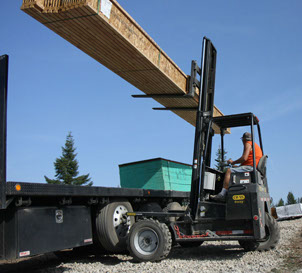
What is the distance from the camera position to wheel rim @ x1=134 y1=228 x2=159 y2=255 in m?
7.03

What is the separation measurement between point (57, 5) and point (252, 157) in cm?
434

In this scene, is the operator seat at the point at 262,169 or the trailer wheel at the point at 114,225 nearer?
the operator seat at the point at 262,169

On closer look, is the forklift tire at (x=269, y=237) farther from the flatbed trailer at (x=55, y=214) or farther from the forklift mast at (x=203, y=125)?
the flatbed trailer at (x=55, y=214)

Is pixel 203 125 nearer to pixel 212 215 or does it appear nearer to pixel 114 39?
pixel 212 215

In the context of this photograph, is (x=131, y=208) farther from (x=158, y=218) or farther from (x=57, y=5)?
(x=57, y=5)

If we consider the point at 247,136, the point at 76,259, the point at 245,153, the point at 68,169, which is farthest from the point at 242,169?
the point at 68,169

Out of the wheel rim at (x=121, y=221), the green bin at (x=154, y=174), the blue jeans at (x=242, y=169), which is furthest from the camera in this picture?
the green bin at (x=154, y=174)

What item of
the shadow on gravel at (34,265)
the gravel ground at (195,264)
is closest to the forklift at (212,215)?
the gravel ground at (195,264)

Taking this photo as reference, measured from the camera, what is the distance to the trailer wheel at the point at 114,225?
730 centimetres

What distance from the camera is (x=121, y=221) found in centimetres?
779

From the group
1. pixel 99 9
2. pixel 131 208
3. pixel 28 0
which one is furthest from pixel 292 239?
pixel 28 0

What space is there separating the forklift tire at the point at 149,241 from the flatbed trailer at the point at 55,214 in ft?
1.71

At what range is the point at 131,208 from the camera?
816 centimetres

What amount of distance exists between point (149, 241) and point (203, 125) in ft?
8.33
